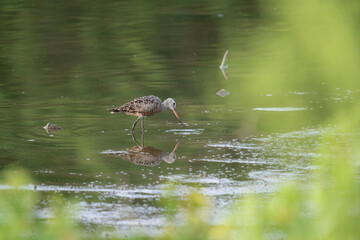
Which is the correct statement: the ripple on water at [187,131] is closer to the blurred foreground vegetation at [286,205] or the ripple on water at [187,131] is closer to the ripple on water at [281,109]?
the ripple on water at [281,109]

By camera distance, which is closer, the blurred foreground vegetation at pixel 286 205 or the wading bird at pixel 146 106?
the blurred foreground vegetation at pixel 286 205

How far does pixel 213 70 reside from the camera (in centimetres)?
1593

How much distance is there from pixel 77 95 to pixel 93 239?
305 inches

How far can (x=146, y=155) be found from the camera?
9516mm

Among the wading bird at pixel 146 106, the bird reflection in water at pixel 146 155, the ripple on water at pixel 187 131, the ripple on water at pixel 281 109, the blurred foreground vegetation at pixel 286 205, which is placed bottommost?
the ripple on water at pixel 281 109

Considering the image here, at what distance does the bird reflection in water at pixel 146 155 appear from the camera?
9175 millimetres

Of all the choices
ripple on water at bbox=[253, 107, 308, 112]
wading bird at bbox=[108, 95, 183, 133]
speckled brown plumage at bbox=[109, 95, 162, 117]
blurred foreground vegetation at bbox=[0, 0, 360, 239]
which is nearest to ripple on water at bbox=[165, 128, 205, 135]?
wading bird at bbox=[108, 95, 183, 133]

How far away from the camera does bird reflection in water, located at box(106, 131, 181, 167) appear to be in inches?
361

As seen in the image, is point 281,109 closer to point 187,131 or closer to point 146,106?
point 187,131

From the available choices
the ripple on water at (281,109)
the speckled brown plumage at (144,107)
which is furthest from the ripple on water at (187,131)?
the ripple on water at (281,109)

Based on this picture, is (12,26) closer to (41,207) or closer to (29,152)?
(29,152)

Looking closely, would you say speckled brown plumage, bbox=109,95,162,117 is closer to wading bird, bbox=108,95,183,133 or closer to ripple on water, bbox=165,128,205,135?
wading bird, bbox=108,95,183,133

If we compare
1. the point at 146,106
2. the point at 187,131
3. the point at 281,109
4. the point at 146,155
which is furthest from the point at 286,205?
the point at 281,109

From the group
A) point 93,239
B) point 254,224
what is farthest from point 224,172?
point 254,224
